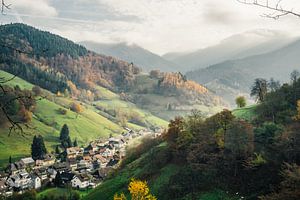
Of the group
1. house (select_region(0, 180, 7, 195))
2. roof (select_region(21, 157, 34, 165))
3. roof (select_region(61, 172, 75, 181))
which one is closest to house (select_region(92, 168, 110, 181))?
roof (select_region(61, 172, 75, 181))

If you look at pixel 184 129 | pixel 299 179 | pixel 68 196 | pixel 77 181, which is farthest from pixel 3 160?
pixel 299 179

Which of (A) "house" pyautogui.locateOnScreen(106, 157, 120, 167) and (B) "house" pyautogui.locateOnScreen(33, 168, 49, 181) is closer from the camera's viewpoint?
(B) "house" pyautogui.locateOnScreen(33, 168, 49, 181)

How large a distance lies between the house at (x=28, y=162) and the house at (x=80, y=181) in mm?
41513

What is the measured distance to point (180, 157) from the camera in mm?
74250

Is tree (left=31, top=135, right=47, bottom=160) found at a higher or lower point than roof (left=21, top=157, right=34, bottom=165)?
higher

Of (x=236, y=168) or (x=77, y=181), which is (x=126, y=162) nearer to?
(x=77, y=181)

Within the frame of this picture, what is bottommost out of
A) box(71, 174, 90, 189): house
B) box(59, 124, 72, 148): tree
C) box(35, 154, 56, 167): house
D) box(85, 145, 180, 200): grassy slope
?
box(35, 154, 56, 167): house

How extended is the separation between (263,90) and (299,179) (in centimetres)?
7931

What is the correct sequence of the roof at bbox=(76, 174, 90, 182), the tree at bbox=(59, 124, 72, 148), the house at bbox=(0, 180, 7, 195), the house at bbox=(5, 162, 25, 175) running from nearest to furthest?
the roof at bbox=(76, 174, 90, 182)
the house at bbox=(0, 180, 7, 195)
the house at bbox=(5, 162, 25, 175)
the tree at bbox=(59, 124, 72, 148)

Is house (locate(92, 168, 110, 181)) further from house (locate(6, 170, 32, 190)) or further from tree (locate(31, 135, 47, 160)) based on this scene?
tree (locate(31, 135, 47, 160))

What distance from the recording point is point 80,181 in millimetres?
120688

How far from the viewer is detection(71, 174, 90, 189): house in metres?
119

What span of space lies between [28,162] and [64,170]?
2361 cm

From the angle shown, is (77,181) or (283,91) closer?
(283,91)
